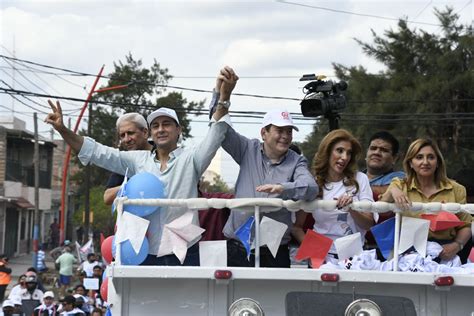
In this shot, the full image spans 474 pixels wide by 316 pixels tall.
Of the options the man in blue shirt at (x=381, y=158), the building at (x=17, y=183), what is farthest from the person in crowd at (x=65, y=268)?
the man in blue shirt at (x=381, y=158)

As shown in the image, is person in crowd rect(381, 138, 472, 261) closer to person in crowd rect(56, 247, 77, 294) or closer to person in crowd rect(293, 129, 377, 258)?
person in crowd rect(293, 129, 377, 258)

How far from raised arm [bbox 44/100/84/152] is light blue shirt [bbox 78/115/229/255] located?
0.06 metres

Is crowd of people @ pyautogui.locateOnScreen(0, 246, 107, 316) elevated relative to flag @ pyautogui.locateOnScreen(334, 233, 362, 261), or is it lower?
lower

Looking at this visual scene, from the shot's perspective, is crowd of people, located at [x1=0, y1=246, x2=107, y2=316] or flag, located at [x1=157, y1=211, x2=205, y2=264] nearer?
flag, located at [x1=157, y1=211, x2=205, y2=264]

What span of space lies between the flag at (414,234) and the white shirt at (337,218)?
32 cm

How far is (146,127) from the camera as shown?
6957 millimetres

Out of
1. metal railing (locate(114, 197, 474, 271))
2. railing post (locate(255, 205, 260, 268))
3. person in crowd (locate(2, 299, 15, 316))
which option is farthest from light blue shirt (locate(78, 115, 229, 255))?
person in crowd (locate(2, 299, 15, 316))

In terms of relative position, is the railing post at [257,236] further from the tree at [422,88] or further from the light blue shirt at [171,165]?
the tree at [422,88]

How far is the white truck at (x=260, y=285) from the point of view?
5.20 meters

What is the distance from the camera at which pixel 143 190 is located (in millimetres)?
5637

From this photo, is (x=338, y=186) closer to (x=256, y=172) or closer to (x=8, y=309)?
(x=256, y=172)

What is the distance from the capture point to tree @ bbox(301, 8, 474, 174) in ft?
90.1

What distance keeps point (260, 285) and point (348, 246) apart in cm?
67

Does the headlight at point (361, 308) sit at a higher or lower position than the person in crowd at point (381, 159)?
lower
